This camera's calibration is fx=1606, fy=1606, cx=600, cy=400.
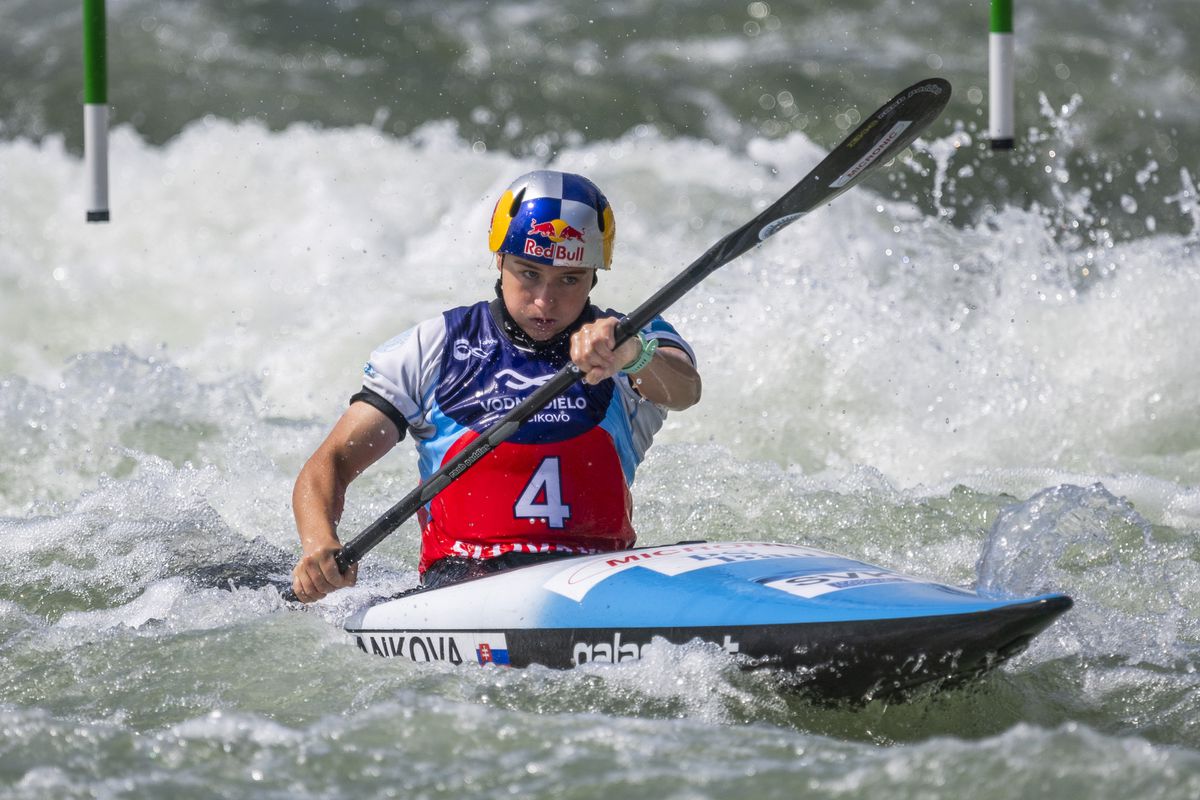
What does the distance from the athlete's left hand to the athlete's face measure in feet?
0.89

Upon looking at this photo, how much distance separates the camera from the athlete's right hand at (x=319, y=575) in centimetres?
360

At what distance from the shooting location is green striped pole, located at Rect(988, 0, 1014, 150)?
6129 mm

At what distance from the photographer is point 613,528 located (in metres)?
3.81

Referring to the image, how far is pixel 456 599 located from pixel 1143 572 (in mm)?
2019

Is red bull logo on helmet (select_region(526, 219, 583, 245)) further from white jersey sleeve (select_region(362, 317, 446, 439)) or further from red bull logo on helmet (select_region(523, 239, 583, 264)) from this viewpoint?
white jersey sleeve (select_region(362, 317, 446, 439))

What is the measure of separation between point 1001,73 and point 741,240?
2.87m

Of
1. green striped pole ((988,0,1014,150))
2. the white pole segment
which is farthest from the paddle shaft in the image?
the white pole segment

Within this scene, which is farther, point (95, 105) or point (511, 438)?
point (95, 105)

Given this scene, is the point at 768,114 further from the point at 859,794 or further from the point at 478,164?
the point at 859,794

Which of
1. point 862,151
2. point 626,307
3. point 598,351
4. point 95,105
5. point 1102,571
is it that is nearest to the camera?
point 598,351

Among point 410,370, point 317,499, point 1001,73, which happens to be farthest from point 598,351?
point 1001,73

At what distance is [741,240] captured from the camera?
3.77 metres

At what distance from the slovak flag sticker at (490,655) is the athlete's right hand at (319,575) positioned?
0.37 metres

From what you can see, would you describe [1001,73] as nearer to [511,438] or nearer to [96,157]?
[511,438]
